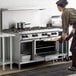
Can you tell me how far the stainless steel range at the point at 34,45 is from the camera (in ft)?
20.5

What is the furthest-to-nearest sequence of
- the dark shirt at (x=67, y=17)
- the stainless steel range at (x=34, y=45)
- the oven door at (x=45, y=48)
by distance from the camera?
the oven door at (x=45, y=48) → the stainless steel range at (x=34, y=45) → the dark shirt at (x=67, y=17)

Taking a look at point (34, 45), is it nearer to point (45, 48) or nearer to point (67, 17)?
point (45, 48)

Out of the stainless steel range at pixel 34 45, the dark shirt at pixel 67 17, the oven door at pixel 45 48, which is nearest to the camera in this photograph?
the dark shirt at pixel 67 17

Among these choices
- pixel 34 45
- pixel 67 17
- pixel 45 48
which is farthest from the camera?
pixel 45 48

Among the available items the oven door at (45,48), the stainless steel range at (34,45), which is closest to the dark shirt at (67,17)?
the stainless steel range at (34,45)

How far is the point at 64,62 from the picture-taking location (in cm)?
693

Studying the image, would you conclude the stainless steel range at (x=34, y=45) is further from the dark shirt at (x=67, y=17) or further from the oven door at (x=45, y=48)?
the dark shirt at (x=67, y=17)

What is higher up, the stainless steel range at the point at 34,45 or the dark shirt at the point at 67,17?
the dark shirt at the point at 67,17

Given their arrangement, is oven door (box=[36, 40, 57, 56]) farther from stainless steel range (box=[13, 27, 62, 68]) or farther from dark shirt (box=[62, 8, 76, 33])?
dark shirt (box=[62, 8, 76, 33])

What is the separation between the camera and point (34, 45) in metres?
6.38

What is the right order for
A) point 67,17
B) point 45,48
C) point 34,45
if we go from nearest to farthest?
point 67,17, point 34,45, point 45,48

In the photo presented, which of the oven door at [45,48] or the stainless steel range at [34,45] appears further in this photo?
the oven door at [45,48]

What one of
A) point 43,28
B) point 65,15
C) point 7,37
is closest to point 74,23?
point 65,15

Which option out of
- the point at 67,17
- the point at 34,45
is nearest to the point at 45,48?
the point at 34,45
